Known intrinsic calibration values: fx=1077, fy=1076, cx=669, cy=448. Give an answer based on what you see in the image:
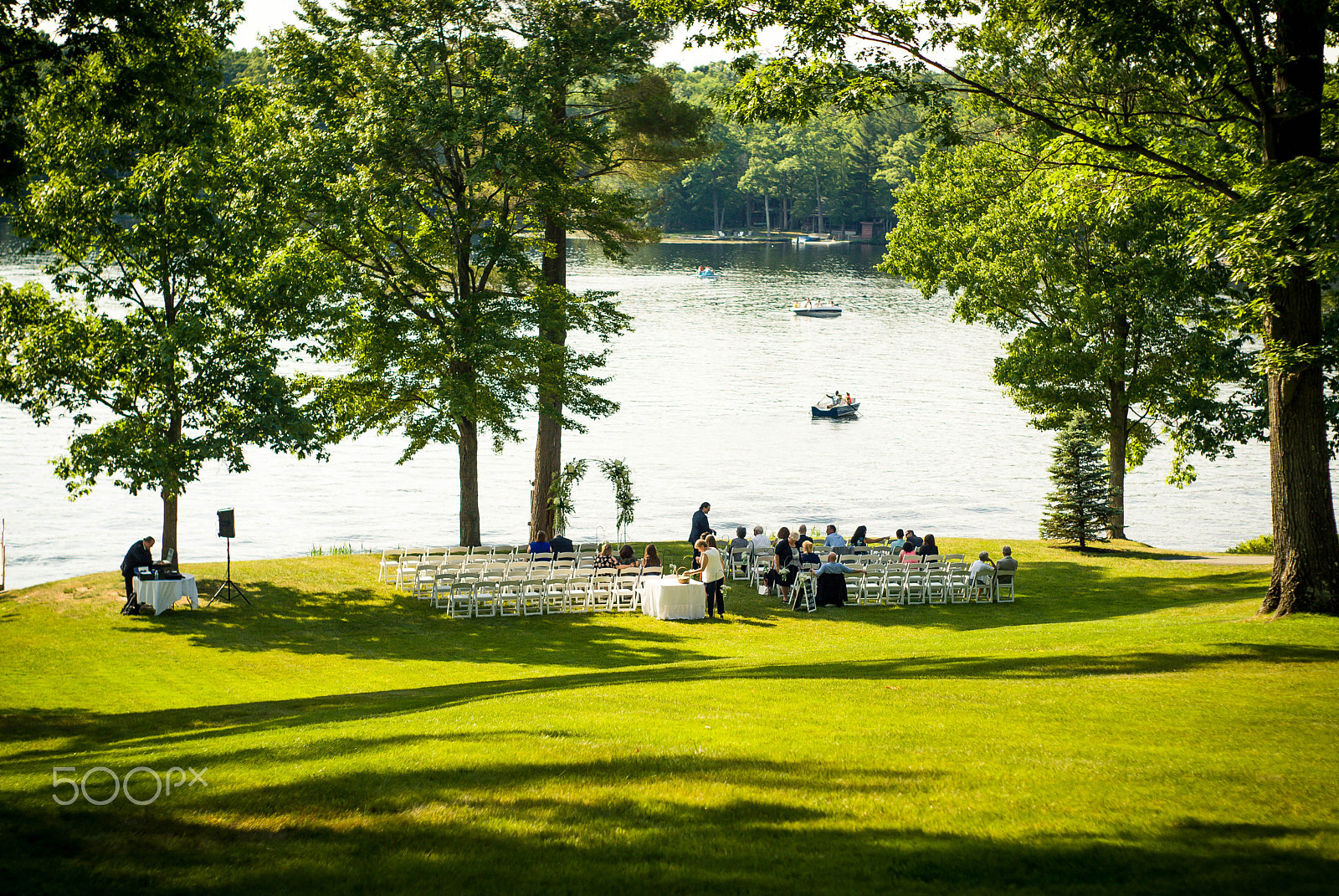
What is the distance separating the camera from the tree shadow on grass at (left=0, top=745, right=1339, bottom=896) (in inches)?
228

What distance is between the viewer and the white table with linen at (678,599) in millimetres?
20656

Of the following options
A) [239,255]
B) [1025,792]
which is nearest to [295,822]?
[1025,792]

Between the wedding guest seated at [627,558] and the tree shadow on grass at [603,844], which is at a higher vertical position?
the wedding guest seated at [627,558]

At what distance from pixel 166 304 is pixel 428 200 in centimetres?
722

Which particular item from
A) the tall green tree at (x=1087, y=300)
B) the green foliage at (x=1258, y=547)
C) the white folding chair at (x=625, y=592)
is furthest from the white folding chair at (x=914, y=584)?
the green foliage at (x=1258, y=547)

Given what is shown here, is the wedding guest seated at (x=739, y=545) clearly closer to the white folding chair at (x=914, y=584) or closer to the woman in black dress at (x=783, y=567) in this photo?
the woman in black dress at (x=783, y=567)

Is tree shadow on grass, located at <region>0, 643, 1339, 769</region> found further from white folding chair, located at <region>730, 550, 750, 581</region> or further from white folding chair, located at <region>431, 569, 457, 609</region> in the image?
white folding chair, located at <region>730, 550, 750, 581</region>

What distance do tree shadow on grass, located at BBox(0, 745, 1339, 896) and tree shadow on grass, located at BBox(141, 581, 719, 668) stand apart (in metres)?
9.22

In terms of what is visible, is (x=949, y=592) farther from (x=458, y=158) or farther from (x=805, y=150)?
(x=805, y=150)

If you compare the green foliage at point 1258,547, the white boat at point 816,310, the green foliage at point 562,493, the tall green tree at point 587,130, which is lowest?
the green foliage at point 1258,547

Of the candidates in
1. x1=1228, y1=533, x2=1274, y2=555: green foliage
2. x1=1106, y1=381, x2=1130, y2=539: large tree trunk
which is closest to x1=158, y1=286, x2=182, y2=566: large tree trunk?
x1=1106, y1=381, x2=1130, y2=539: large tree trunk

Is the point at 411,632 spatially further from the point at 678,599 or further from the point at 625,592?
Answer: the point at 678,599

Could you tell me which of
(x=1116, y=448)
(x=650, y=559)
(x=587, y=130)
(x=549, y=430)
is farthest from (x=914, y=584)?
(x=587, y=130)

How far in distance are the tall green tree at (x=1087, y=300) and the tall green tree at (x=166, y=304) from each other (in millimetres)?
17633
